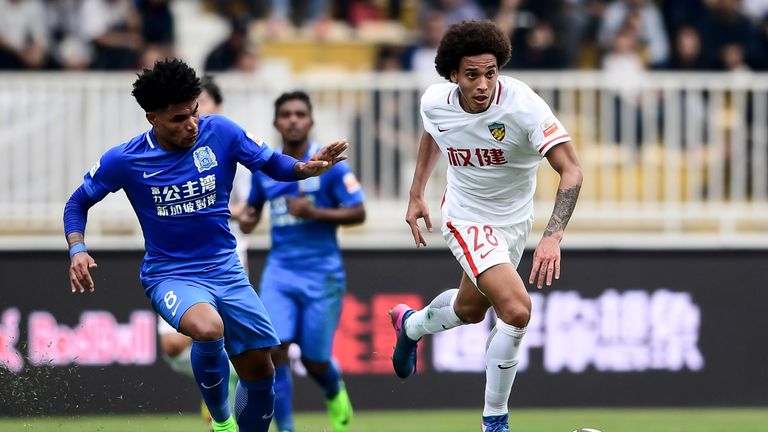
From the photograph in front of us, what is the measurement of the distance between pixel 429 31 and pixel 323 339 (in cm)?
599

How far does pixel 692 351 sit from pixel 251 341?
7.18m

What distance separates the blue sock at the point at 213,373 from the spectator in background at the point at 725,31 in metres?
8.94

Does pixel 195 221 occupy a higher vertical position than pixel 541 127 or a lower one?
lower

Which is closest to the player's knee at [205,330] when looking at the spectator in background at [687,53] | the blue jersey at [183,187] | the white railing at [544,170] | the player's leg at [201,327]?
the player's leg at [201,327]

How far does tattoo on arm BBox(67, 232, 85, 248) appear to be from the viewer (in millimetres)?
8914

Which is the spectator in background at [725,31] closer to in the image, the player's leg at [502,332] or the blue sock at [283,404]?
the blue sock at [283,404]

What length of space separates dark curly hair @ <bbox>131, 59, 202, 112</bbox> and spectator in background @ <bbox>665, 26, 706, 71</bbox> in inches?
334

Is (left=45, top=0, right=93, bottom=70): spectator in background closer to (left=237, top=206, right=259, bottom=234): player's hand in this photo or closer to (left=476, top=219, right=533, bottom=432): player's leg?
(left=237, top=206, right=259, bottom=234): player's hand

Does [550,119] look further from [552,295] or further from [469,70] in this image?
[552,295]

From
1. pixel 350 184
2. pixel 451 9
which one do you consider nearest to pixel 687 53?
pixel 451 9

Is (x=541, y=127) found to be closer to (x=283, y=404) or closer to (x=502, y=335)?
(x=502, y=335)

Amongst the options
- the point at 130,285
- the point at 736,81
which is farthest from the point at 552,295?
the point at 130,285

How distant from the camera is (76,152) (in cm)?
1479

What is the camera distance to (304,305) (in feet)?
37.8
